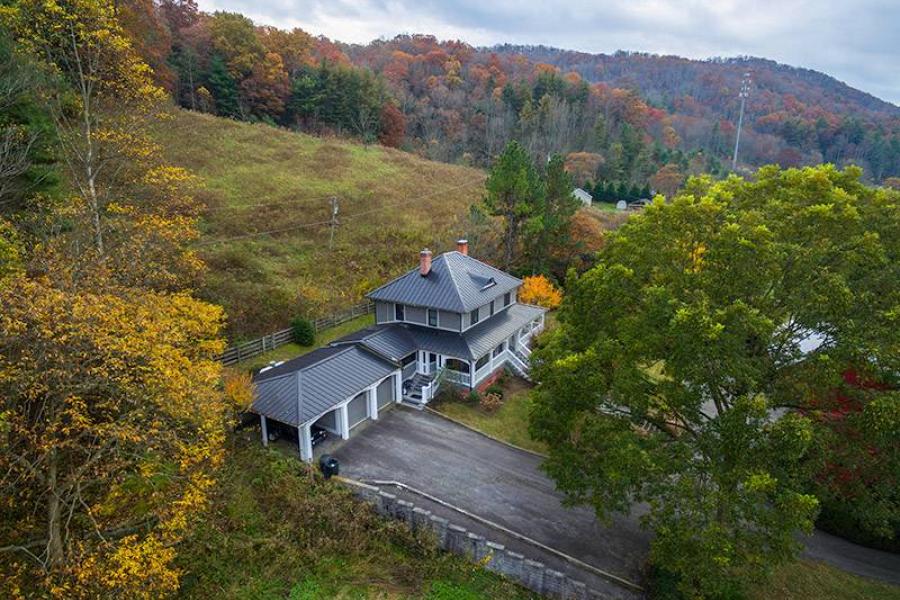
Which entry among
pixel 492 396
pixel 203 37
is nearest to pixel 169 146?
pixel 203 37

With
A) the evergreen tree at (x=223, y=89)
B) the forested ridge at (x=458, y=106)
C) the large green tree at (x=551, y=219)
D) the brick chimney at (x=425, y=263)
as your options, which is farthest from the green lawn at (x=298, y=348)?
the evergreen tree at (x=223, y=89)

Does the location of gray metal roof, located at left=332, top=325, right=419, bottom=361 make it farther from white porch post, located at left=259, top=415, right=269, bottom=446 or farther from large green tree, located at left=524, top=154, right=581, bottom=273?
large green tree, located at left=524, top=154, right=581, bottom=273

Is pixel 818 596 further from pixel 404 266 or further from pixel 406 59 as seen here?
pixel 406 59

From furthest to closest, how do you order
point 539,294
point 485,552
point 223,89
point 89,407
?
point 223,89
point 539,294
point 485,552
point 89,407

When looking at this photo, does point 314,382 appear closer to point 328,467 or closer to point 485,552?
point 328,467

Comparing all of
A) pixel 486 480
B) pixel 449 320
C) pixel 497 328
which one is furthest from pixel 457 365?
pixel 486 480

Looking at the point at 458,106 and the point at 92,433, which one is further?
the point at 458,106
